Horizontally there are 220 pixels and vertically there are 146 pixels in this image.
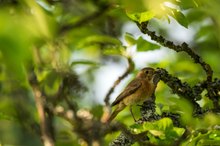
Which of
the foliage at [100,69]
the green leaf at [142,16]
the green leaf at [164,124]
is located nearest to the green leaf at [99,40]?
the foliage at [100,69]

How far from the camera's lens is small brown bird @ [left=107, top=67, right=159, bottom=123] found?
3594 mm

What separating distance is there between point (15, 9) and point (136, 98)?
2546 millimetres

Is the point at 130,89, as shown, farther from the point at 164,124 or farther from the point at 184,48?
the point at 164,124

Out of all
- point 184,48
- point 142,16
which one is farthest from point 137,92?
point 142,16

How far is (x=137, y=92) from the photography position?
4.00m

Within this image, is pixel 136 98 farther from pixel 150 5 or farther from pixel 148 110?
pixel 150 5

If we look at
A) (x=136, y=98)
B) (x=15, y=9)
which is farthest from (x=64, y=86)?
(x=15, y=9)

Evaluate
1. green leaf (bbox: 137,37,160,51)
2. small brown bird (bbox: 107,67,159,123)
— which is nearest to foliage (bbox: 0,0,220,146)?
green leaf (bbox: 137,37,160,51)

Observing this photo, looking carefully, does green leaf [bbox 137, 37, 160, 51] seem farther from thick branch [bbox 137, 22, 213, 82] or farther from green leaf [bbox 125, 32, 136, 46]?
thick branch [bbox 137, 22, 213, 82]

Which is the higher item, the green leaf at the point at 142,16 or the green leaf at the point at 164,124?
the green leaf at the point at 142,16

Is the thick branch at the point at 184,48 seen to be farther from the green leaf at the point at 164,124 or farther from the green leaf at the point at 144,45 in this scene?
the green leaf at the point at 144,45

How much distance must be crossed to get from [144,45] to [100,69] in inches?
50.4

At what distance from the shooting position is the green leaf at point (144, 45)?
3559mm

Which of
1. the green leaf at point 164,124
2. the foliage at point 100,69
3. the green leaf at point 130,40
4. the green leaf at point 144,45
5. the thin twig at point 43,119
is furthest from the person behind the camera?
the green leaf at point 130,40
